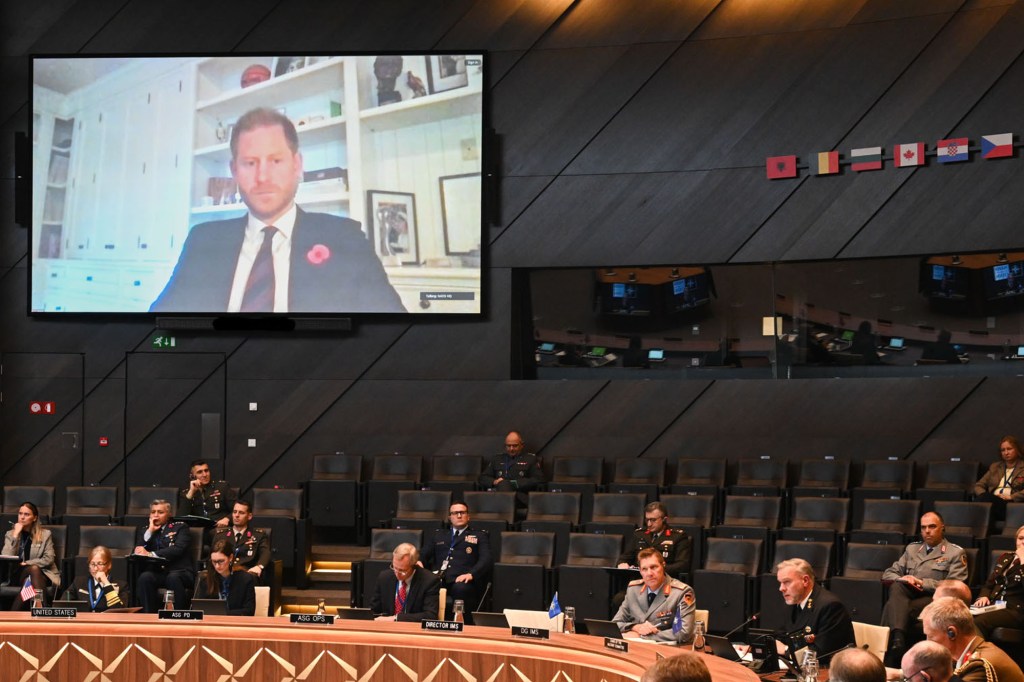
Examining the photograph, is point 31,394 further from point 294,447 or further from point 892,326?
point 892,326

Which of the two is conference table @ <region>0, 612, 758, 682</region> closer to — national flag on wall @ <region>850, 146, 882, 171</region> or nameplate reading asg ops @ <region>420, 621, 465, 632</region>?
nameplate reading asg ops @ <region>420, 621, 465, 632</region>

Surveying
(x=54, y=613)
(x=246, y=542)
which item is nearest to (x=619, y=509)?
(x=246, y=542)

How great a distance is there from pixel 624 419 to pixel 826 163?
9.49ft

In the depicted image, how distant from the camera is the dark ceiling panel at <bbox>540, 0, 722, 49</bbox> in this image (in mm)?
11883

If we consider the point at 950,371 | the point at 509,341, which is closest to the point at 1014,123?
the point at 950,371

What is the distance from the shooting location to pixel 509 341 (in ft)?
39.6

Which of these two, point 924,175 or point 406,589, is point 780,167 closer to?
point 924,175

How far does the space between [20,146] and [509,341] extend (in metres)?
5.02

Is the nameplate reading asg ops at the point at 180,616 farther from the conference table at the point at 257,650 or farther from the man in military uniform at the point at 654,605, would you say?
the man in military uniform at the point at 654,605

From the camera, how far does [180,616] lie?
6.58 meters

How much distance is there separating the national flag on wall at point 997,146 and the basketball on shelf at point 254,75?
6.49 m

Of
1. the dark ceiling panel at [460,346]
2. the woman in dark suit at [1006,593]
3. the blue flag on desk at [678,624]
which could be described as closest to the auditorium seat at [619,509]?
the dark ceiling panel at [460,346]

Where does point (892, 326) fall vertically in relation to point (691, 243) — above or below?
below

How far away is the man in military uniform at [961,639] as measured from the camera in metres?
4.34
